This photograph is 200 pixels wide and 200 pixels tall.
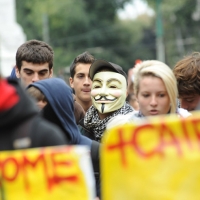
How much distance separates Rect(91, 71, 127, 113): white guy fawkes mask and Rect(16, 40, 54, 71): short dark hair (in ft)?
1.83

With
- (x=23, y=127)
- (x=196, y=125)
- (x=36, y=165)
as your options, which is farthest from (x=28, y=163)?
(x=196, y=125)

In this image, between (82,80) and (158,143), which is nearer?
(158,143)

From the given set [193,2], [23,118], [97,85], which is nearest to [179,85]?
[97,85]

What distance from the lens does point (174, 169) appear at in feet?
13.5

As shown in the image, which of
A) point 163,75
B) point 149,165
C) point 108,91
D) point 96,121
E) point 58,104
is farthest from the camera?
point 108,91

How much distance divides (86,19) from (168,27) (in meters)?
6.35

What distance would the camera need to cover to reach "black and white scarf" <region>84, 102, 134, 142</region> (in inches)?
276

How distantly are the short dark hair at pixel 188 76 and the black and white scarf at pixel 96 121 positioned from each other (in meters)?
0.60

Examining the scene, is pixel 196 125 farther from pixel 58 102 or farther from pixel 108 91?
pixel 108 91

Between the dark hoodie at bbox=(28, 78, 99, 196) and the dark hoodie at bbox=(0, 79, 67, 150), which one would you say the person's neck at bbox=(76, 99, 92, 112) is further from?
the dark hoodie at bbox=(0, 79, 67, 150)

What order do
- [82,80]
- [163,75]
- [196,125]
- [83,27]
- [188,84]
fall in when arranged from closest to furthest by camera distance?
[196,125] → [163,75] → [188,84] → [82,80] → [83,27]

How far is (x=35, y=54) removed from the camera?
7570 millimetres

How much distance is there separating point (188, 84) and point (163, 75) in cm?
111

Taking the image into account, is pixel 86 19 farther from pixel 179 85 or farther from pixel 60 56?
pixel 179 85
